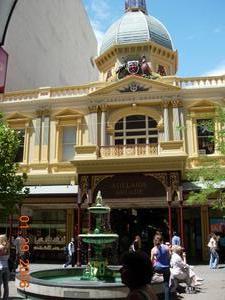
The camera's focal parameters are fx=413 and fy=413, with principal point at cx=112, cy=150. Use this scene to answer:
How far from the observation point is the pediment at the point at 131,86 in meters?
24.9

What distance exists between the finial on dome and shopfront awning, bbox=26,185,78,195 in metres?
17.7

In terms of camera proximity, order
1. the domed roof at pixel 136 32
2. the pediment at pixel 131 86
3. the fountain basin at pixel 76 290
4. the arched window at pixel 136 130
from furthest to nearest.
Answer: the domed roof at pixel 136 32
the arched window at pixel 136 130
the pediment at pixel 131 86
the fountain basin at pixel 76 290

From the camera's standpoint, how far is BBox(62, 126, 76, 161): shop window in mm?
25734

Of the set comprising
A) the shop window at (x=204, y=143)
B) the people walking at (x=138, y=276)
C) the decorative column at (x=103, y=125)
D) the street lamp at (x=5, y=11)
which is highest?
the decorative column at (x=103, y=125)

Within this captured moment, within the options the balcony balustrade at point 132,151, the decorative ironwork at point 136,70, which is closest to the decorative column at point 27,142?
the balcony balustrade at point 132,151

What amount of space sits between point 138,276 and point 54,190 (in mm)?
20132

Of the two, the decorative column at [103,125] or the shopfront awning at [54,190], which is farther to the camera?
the decorative column at [103,125]

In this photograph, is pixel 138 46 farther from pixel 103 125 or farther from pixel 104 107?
pixel 103 125

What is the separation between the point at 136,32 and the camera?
98.8 feet

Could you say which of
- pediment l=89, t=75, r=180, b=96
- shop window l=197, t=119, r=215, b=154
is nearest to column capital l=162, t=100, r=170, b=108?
pediment l=89, t=75, r=180, b=96

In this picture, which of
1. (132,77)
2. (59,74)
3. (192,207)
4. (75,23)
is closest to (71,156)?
(132,77)

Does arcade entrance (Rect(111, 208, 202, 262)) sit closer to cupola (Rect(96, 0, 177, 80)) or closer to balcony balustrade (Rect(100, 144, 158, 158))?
balcony balustrade (Rect(100, 144, 158, 158))

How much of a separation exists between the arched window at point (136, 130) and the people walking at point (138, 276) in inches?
839

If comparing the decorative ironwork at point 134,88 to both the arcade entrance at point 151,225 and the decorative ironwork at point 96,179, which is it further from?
the arcade entrance at point 151,225
